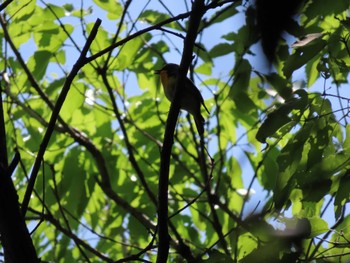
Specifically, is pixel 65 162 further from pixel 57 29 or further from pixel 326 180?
pixel 326 180

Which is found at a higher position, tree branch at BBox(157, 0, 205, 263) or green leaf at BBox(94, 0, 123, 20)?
green leaf at BBox(94, 0, 123, 20)

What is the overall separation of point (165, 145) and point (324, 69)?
3.05ft

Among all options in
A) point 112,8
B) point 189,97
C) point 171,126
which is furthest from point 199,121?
point 171,126

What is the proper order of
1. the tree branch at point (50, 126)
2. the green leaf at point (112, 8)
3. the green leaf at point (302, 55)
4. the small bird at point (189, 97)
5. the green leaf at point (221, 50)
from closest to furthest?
the tree branch at point (50, 126) → the green leaf at point (302, 55) → the small bird at point (189, 97) → the green leaf at point (221, 50) → the green leaf at point (112, 8)

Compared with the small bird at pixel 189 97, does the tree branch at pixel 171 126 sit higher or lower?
lower

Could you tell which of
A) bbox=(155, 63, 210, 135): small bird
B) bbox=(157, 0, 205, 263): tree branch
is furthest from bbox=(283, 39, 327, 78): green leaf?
bbox=(155, 63, 210, 135): small bird

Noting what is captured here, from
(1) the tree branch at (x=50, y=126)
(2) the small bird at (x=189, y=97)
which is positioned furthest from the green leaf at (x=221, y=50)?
(1) the tree branch at (x=50, y=126)

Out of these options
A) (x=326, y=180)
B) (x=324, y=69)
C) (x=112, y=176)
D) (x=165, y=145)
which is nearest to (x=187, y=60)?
(x=165, y=145)

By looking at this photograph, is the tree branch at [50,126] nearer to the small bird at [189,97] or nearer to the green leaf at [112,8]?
the small bird at [189,97]

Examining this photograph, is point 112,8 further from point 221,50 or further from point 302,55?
point 302,55

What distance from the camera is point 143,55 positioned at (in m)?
4.01

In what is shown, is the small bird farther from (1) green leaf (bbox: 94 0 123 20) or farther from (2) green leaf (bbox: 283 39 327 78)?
(2) green leaf (bbox: 283 39 327 78)

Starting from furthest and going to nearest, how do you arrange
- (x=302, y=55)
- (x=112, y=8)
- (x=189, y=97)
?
(x=112, y=8) < (x=189, y=97) < (x=302, y=55)

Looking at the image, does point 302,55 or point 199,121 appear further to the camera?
point 199,121
